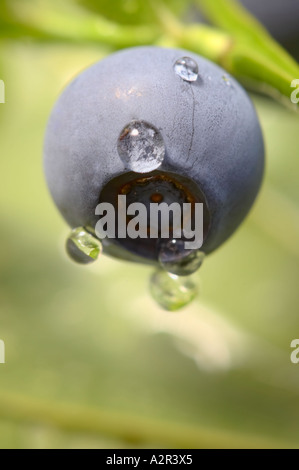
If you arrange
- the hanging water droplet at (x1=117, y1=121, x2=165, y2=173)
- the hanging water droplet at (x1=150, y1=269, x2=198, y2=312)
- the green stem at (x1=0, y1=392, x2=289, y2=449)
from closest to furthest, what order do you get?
the hanging water droplet at (x1=117, y1=121, x2=165, y2=173) → the hanging water droplet at (x1=150, y1=269, x2=198, y2=312) → the green stem at (x1=0, y1=392, x2=289, y2=449)

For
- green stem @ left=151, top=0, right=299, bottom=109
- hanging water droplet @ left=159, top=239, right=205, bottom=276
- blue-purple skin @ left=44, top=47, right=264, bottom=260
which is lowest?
hanging water droplet @ left=159, top=239, right=205, bottom=276

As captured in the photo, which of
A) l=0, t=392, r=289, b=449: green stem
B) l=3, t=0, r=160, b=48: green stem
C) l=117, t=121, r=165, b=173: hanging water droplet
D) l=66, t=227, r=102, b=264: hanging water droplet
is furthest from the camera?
l=0, t=392, r=289, b=449: green stem

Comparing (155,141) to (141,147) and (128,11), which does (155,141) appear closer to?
(141,147)

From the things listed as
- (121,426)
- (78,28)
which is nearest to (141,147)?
(78,28)

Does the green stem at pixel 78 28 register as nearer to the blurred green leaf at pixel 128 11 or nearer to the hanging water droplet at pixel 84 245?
the blurred green leaf at pixel 128 11

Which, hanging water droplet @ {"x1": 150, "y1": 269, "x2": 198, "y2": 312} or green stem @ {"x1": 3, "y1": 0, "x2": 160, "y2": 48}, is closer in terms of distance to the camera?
hanging water droplet @ {"x1": 150, "y1": 269, "x2": 198, "y2": 312}

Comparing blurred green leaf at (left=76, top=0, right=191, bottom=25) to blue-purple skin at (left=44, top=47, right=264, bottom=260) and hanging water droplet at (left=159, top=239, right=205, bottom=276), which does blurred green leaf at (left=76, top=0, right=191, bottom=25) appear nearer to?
blue-purple skin at (left=44, top=47, right=264, bottom=260)

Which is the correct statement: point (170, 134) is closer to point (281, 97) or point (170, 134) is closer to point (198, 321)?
point (281, 97)

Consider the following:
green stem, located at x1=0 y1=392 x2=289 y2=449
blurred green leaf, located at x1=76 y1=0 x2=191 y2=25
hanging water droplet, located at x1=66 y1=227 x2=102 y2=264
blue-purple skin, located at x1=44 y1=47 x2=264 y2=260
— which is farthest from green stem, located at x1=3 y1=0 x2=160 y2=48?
green stem, located at x1=0 y1=392 x2=289 y2=449

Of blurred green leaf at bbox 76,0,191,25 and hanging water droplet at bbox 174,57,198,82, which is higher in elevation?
blurred green leaf at bbox 76,0,191,25
